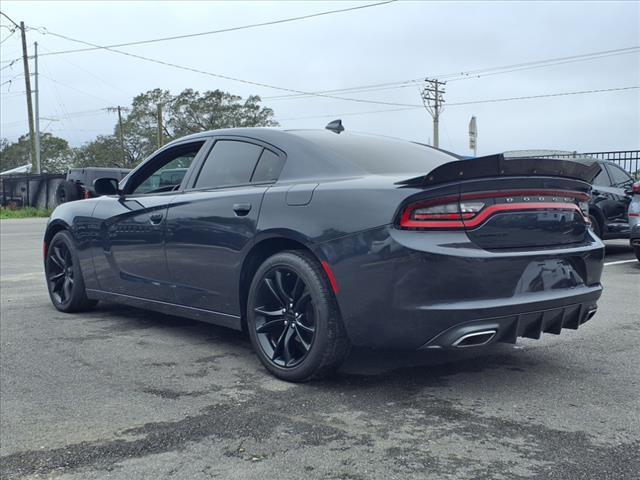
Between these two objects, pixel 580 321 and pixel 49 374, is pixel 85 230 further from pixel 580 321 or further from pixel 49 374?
pixel 580 321

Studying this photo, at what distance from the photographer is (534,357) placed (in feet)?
14.3

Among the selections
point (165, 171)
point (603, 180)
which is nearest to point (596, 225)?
point (603, 180)

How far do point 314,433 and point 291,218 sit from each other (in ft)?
4.08

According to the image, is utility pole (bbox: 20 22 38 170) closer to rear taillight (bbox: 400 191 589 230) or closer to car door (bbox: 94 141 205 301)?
car door (bbox: 94 141 205 301)

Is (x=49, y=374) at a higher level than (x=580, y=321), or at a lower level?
lower

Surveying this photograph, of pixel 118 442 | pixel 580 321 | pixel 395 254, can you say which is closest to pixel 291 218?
pixel 395 254

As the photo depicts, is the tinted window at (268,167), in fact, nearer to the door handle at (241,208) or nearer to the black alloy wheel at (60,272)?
the door handle at (241,208)

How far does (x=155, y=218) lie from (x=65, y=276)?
5.71 feet

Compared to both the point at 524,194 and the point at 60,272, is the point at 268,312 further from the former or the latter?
the point at 60,272

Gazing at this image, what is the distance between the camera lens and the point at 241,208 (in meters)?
4.13

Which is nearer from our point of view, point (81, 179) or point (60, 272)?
point (60, 272)

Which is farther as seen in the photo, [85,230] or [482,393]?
[85,230]

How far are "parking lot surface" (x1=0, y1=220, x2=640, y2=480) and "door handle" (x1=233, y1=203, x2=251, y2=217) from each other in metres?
0.96

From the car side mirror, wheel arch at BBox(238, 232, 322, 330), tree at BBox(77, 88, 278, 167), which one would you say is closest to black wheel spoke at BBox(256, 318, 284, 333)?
wheel arch at BBox(238, 232, 322, 330)
